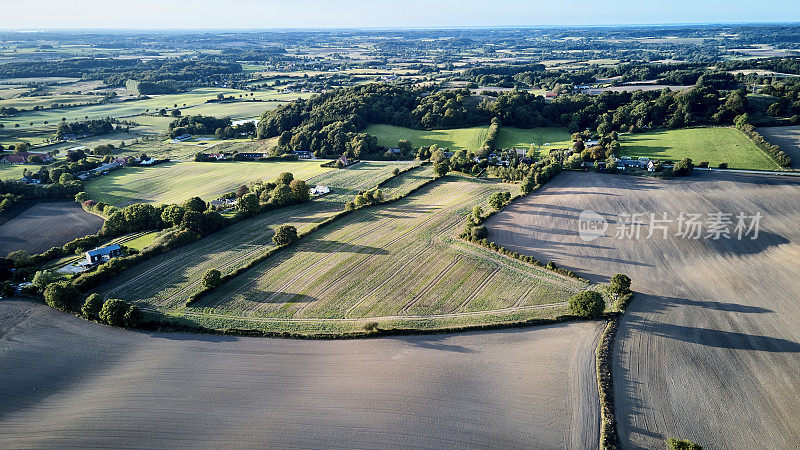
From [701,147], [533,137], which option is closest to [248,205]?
[533,137]

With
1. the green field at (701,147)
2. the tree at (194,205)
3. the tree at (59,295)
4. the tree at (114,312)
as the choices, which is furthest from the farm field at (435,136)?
the tree at (114,312)

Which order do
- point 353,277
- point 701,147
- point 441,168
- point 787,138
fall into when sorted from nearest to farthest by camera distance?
point 353,277
point 441,168
point 701,147
point 787,138

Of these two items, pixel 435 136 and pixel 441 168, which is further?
pixel 435 136

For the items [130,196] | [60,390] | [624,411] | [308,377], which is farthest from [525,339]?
[130,196]

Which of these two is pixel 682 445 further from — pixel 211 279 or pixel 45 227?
pixel 45 227

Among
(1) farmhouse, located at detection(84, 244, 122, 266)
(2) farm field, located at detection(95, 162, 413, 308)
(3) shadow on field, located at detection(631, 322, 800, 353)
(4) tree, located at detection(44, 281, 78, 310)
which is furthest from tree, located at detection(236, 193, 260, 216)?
(3) shadow on field, located at detection(631, 322, 800, 353)

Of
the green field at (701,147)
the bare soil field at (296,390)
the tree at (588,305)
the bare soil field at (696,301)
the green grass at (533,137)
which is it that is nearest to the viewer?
the bare soil field at (296,390)

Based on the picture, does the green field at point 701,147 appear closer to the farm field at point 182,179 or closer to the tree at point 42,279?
the farm field at point 182,179
